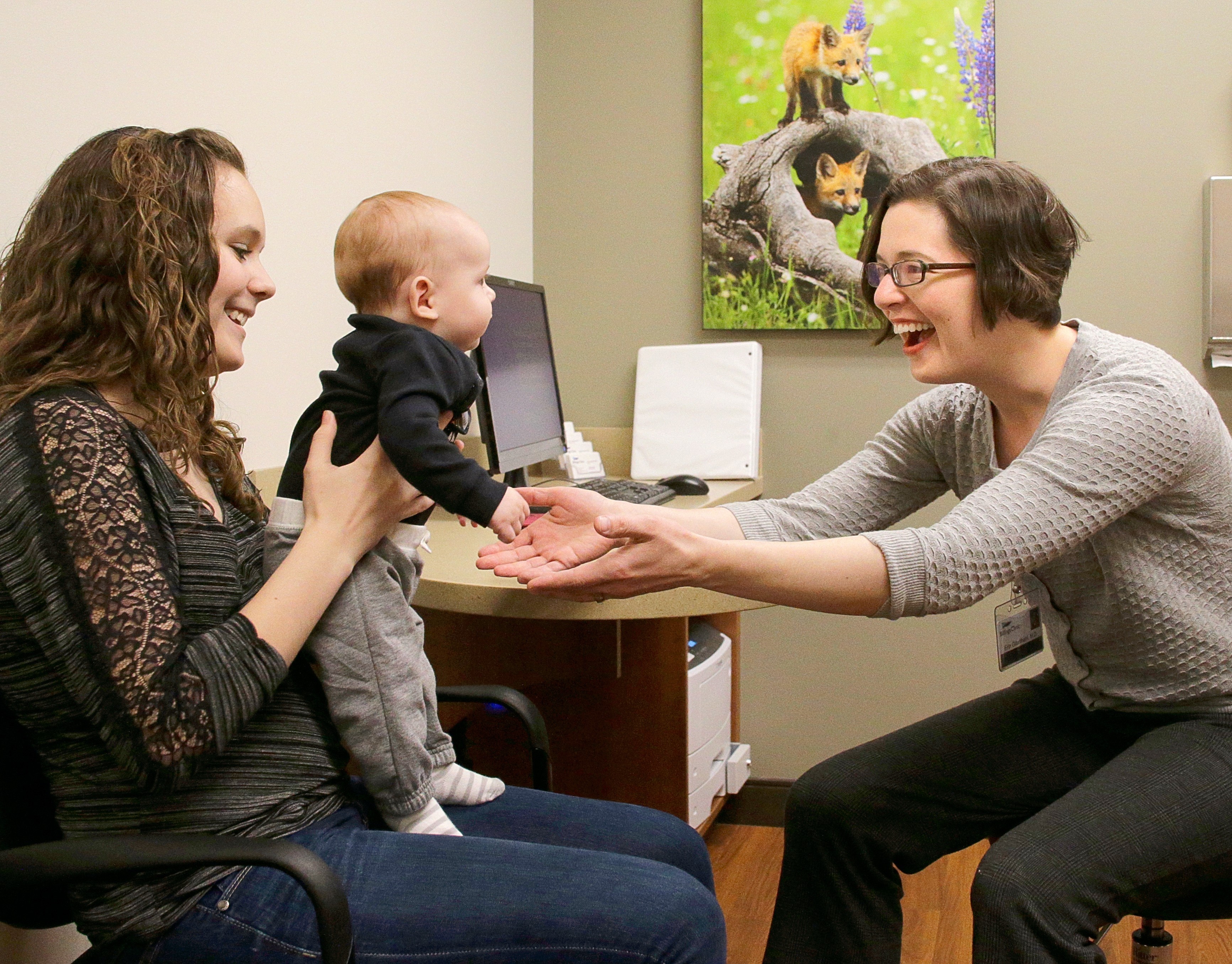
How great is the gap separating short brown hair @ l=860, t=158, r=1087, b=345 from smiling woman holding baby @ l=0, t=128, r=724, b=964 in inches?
29.2

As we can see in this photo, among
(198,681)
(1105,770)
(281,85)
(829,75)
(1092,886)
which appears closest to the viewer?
(198,681)

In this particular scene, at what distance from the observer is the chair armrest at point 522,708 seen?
56.6 inches

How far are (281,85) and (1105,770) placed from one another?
169 cm

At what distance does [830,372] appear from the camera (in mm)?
2955

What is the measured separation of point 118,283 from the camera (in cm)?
104

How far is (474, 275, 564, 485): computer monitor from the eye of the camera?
2223 millimetres

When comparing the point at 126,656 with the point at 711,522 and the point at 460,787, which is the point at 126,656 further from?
the point at 711,522

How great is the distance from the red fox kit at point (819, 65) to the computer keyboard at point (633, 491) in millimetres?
1191

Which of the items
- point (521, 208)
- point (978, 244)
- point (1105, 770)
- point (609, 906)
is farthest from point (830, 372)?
point (609, 906)

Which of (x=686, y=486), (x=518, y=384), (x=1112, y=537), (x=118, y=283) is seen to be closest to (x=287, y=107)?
(x=518, y=384)

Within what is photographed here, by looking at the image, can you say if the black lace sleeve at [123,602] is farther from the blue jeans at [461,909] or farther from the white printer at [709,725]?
the white printer at [709,725]

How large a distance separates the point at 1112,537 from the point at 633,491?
108 cm

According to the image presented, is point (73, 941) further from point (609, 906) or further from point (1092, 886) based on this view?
point (1092, 886)

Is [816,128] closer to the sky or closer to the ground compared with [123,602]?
closer to the sky
